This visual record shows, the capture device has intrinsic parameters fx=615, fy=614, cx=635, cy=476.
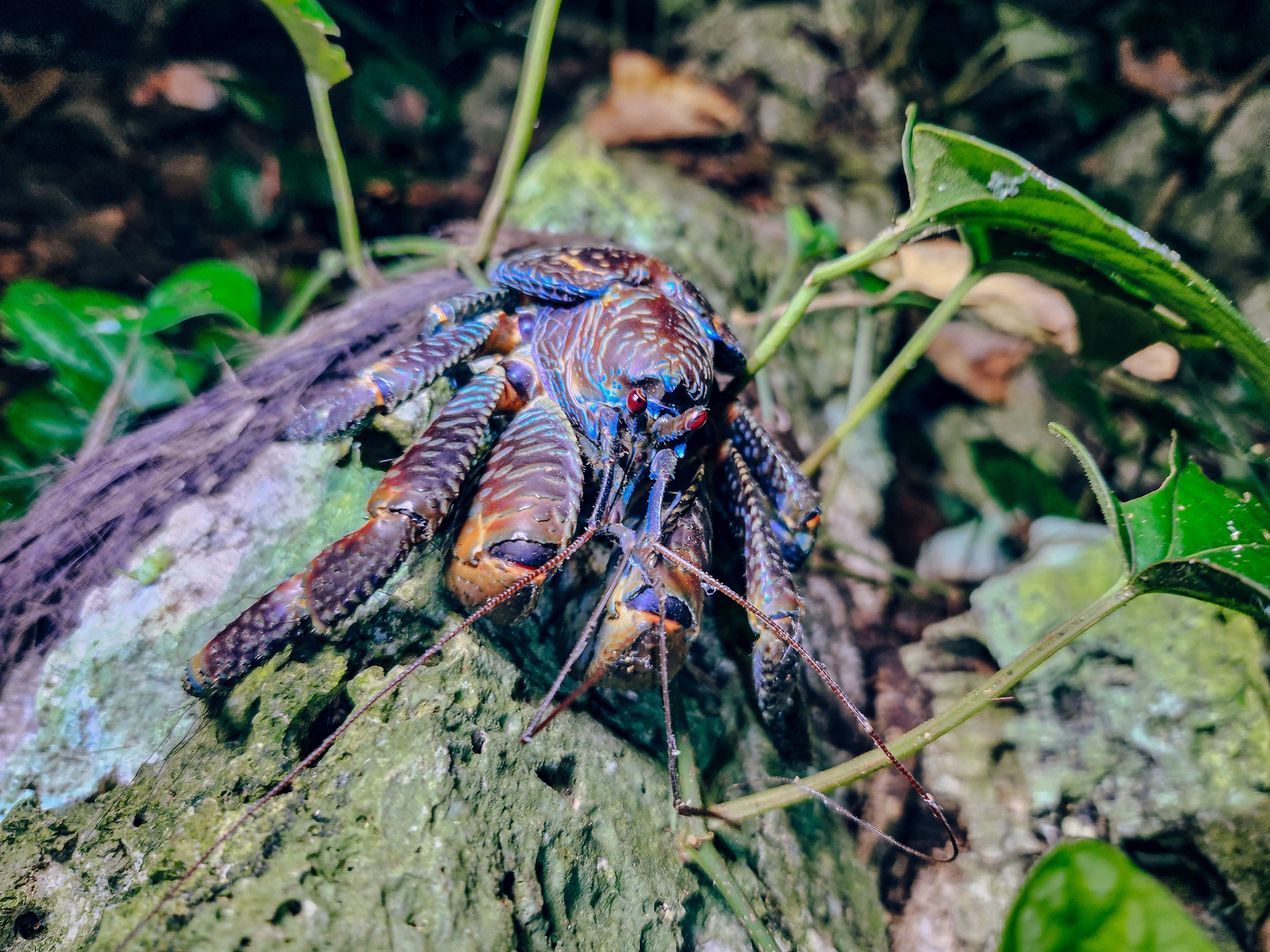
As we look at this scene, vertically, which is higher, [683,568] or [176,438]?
[176,438]

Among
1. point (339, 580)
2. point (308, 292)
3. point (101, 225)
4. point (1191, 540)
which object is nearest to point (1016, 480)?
point (1191, 540)

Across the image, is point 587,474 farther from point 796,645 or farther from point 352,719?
point 352,719

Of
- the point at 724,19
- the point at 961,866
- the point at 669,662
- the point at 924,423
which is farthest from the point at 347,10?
the point at 961,866

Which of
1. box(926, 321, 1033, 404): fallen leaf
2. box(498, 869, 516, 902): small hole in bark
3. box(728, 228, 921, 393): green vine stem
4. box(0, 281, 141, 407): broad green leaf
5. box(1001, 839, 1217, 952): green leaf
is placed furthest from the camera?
box(926, 321, 1033, 404): fallen leaf

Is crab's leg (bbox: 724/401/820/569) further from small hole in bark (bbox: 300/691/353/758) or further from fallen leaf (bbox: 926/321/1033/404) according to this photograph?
fallen leaf (bbox: 926/321/1033/404)

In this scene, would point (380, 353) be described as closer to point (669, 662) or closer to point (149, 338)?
point (149, 338)

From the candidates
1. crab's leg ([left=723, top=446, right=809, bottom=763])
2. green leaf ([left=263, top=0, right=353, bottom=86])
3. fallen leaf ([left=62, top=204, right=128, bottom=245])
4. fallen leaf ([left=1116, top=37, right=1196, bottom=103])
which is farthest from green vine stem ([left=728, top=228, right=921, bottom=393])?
fallen leaf ([left=1116, top=37, right=1196, bottom=103])
